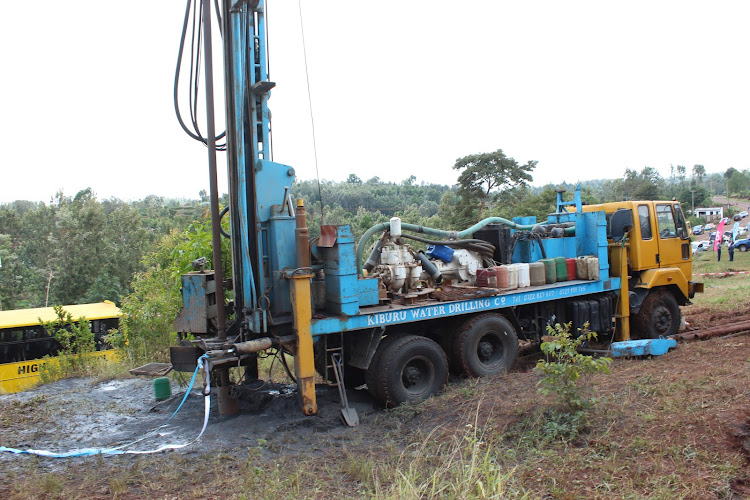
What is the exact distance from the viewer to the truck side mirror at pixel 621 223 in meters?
9.06

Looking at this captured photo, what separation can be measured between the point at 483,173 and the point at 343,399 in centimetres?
2504

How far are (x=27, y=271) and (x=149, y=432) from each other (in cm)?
3450

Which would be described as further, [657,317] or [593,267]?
[657,317]

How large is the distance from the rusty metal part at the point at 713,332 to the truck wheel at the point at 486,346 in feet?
11.8

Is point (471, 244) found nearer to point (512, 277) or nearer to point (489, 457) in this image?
point (512, 277)

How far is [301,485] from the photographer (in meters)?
4.15

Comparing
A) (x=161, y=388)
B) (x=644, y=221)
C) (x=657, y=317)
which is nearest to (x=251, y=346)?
(x=161, y=388)

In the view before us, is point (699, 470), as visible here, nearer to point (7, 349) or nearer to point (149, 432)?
point (149, 432)

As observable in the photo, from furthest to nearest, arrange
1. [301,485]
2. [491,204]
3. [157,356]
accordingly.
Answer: [491,204] < [157,356] < [301,485]

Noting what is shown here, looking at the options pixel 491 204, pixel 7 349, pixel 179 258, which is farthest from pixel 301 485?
pixel 491 204

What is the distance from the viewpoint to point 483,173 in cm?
2961

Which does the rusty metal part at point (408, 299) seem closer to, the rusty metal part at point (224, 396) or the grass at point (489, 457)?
the grass at point (489, 457)

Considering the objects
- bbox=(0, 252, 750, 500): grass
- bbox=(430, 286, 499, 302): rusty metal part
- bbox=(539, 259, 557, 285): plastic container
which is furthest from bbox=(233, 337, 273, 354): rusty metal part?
bbox=(539, 259, 557, 285): plastic container

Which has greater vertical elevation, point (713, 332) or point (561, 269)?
point (561, 269)
